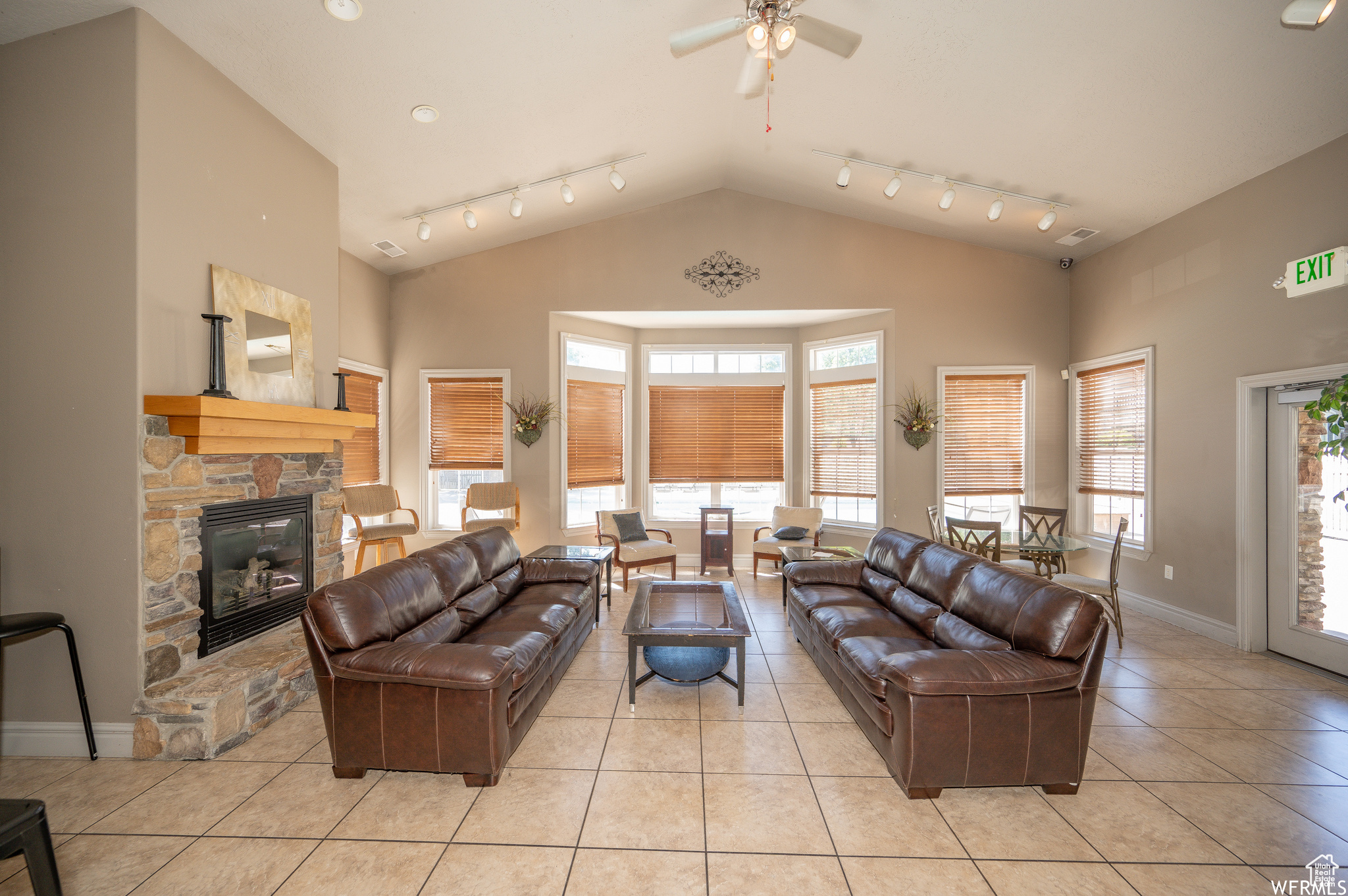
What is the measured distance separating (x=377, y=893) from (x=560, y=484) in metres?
4.60

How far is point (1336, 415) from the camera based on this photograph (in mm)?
3303

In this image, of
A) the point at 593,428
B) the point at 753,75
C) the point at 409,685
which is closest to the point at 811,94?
the point at 753,75

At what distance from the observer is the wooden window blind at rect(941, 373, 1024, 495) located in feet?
20.1

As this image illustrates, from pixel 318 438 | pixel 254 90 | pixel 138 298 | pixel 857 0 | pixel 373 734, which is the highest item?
pixel 857 0

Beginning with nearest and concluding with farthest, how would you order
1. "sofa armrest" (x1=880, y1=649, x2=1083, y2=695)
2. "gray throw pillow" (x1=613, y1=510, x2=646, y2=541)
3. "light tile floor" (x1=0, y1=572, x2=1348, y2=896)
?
"light tile floor" (x1=0, y1=572, x2=1348, y2=896) < "sofa armrest" (x1=880, y1=649, x2=1083, y2=695) < "gray throw pillow" (x1=613, y1=510, x2=646, y2=541)

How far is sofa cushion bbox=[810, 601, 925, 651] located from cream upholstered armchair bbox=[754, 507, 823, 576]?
2.37 metres

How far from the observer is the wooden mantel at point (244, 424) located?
2818mm

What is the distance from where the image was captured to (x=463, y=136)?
424 centimetres

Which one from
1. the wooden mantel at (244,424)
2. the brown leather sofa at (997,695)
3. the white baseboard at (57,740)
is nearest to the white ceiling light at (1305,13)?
the brown leather sofa at (997,695)

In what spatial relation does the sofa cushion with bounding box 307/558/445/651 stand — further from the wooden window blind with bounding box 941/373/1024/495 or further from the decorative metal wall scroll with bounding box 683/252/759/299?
the wooden window blind with bounding box 941/373/1024/495

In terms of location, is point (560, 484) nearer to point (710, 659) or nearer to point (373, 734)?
point (710, 659)

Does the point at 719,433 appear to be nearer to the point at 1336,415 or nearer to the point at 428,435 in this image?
the point at 428,435

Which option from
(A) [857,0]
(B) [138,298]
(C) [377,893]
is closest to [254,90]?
(B) [138,298]

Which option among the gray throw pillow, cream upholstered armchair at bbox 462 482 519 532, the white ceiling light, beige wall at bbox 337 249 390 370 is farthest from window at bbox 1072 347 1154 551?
beige wall at bbox 337 249 390 370
